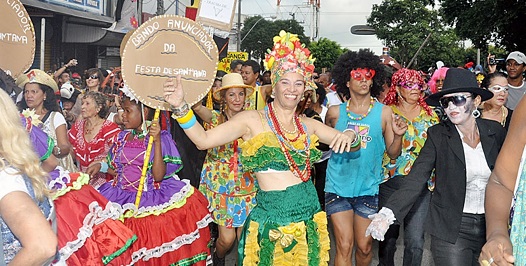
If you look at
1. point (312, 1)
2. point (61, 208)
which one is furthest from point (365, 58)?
point (312, 1)

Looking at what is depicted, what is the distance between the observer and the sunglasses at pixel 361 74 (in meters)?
6.36

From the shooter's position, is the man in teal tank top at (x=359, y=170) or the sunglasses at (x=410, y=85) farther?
the sunglasses at (x=410, y=85)

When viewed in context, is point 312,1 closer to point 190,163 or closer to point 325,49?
point 325,49

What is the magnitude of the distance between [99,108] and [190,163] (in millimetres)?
1375

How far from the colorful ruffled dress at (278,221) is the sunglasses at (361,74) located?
76.6 inches

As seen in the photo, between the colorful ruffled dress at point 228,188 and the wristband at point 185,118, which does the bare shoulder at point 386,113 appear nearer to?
the colorful ruffled dress at point 228,188

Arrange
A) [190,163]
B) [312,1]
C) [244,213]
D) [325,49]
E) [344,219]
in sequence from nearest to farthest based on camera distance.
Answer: [344,219]
[244,213]
[190,163]
[325,49]
[312,1]

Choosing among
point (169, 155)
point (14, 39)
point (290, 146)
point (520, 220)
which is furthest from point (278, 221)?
point (14, 39)

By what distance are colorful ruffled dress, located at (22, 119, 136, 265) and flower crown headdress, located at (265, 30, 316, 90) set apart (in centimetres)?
163

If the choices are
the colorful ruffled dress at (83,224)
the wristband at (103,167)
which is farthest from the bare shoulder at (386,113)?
the colorful ruffled dress at (83,224)

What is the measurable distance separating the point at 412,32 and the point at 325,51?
16.4m

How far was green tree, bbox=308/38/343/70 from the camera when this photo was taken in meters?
70.7

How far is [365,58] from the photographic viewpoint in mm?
6664

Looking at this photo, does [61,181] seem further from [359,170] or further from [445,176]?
[359,170]
